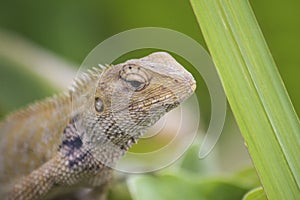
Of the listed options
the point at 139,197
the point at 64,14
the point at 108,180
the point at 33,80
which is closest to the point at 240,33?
the point at 139,197

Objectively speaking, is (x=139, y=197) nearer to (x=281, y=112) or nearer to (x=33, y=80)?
(x=281, y=112)

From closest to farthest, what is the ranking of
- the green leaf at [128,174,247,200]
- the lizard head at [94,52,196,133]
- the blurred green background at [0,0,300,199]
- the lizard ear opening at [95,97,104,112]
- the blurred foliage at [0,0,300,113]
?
1. the lizard head at [94,52,196,133]
2. the green leaf at [128,174,247,200]
3. the lizard ear opening at [95,97,104,112]
4. the blurred green background at [0,0,300,199]
5. the blurred foliage at [0,0,300,113]

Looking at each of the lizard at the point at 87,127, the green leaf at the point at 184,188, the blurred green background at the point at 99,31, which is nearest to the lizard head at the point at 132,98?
the lizard at the point at 87,127

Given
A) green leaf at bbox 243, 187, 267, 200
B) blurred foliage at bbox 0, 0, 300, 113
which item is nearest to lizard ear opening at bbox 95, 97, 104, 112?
green leaf at bbox 243, 187, 267, 200

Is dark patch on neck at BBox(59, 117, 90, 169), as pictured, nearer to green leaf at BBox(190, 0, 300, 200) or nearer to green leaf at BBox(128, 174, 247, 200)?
green leaf at BBox(128, 174, 247, 200)

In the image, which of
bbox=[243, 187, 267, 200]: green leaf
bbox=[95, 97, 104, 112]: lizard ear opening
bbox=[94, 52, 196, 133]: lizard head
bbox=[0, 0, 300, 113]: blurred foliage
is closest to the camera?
bbox=[243, 187, 267, 200]: green leaf

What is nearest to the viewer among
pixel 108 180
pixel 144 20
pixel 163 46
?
pixel 163 46
